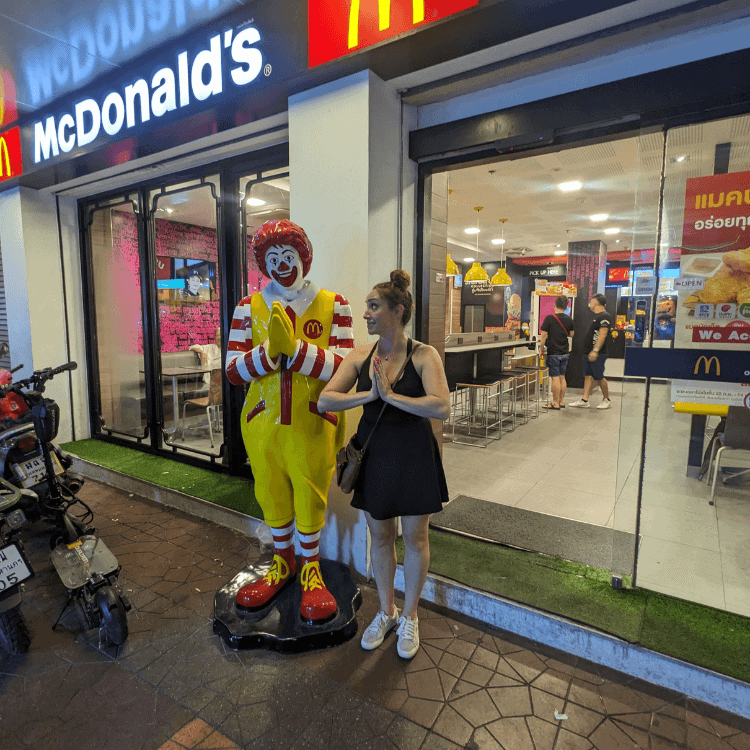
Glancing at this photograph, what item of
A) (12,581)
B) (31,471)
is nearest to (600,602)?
(12,581)

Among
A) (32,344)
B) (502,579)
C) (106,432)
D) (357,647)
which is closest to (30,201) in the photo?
(32,344)

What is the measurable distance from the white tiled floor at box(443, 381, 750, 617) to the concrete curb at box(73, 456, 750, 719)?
0.48 m

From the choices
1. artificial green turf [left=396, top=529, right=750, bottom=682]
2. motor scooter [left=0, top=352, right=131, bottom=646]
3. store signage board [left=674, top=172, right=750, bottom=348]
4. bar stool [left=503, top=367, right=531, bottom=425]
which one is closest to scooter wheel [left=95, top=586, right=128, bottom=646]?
motor scooter [left=0, top=352, right=131, bottom=646]

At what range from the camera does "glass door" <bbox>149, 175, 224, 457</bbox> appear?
4492 millimetres

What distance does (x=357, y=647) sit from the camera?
2135 mm

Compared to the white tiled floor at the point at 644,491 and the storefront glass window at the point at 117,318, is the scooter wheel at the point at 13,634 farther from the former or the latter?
the storefront glass window at the point at 117,318

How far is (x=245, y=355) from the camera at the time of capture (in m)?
2.11

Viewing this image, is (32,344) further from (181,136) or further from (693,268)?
(693,268)

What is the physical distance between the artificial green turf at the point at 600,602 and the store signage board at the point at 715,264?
1.20m

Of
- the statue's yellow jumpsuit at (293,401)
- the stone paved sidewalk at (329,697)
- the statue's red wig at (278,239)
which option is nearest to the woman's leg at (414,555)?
the stone paved sidewalk at (329,697)

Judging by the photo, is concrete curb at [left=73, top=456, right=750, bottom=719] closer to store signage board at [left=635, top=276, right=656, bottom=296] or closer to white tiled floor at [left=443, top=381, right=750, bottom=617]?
white tiled floor at [left=443, top=381, right=750, bottom=617]

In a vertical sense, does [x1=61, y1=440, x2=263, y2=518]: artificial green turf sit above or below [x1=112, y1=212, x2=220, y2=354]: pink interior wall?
below

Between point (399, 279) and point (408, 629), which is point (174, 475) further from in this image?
point (399, 279)

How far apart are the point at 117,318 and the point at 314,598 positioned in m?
4.01
